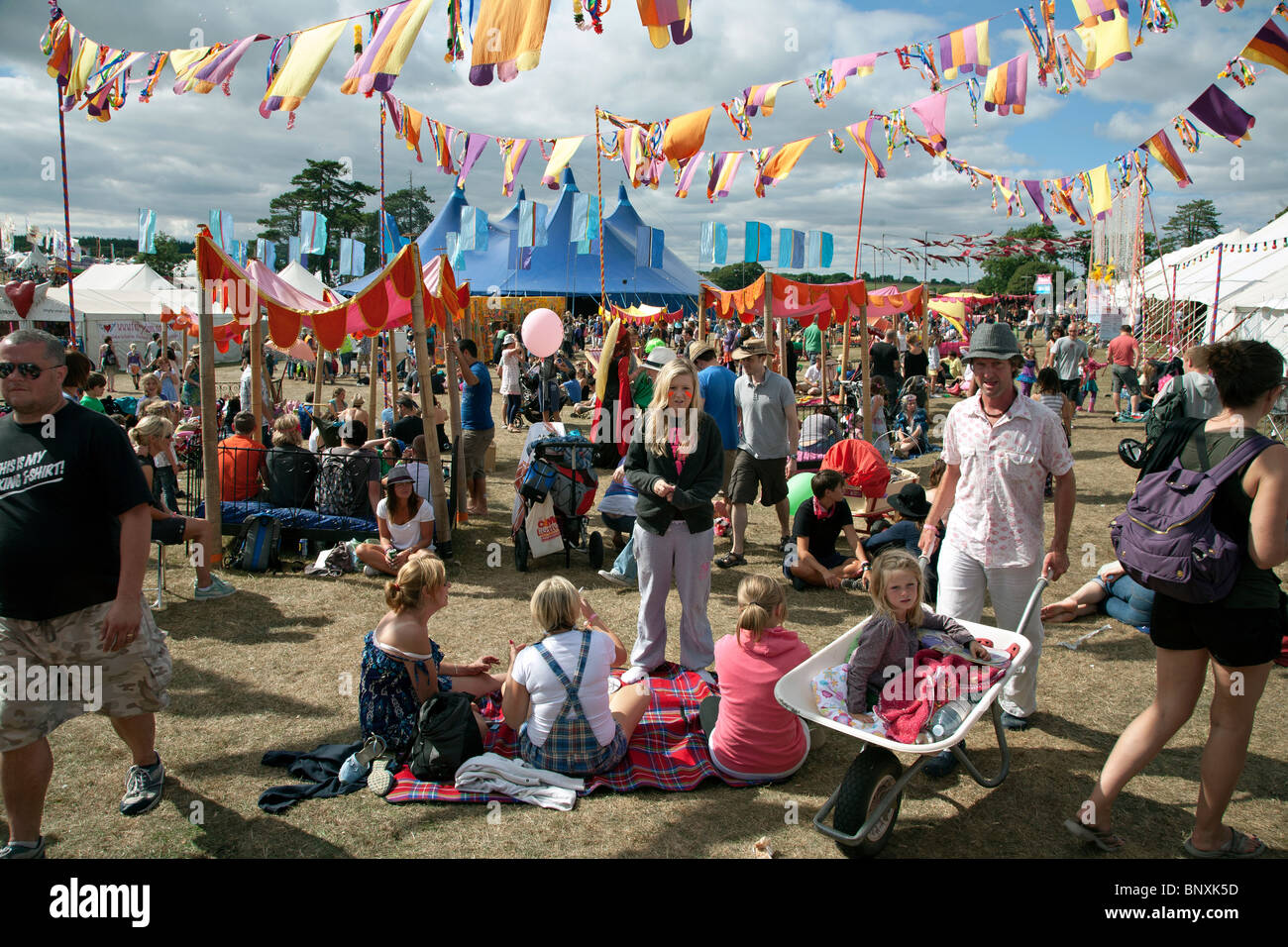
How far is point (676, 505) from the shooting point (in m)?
4.31

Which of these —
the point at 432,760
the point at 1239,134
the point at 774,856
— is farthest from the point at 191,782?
the point at 1239,134

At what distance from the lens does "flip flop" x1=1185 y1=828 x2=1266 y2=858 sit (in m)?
2.95

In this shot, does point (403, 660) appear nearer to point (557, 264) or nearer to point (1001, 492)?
point (1001, 492)

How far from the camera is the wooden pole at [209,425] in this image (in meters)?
6.40

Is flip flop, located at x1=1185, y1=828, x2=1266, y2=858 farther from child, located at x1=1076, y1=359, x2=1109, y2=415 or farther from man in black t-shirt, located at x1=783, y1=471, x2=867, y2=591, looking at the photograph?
child, located at x1=1076, y1=359, x2=1109, y2=415

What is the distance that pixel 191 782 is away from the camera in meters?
3.56

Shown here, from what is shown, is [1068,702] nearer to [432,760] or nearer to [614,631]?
[614,631]

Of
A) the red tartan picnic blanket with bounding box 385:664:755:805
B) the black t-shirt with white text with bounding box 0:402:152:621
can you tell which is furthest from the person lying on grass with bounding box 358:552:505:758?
the black t-shirt with white text with bounding box 0:402:152:621

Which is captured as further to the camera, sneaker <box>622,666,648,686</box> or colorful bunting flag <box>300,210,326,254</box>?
colorful bunting flag <box>300,210,326,254</box>

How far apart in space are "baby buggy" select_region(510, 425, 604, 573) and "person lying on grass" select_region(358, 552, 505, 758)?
2.93 meters

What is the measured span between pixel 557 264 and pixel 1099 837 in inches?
1228

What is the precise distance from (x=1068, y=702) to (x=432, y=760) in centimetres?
339

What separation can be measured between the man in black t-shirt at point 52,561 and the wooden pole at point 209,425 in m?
3.52

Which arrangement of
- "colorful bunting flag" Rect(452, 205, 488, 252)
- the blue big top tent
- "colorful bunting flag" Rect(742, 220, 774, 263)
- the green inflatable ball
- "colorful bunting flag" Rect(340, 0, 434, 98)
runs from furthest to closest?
the blue big top tent < "colorful bunting flag" Rect(452, 205, 488, 252) < "colorful bunting flag" Rect(742, 220, 774, 263) < the green inflatable ball < "colorful bunting flag" Rect(340, 0, 434, 98)
